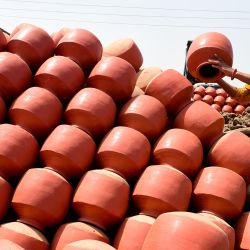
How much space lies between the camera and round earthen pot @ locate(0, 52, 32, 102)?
10.4 ft

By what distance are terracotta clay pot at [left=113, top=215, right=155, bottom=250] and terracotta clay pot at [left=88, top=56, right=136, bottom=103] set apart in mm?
1056

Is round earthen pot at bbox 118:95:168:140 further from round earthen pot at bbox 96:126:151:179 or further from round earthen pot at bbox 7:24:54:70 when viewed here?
round earthen pot at bbox 7:24:54:70

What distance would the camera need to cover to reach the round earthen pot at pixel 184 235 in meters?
2.04

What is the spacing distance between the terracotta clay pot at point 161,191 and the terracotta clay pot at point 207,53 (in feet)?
4.06

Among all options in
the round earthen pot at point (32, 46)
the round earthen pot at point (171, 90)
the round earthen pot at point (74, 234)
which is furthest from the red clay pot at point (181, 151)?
the round earthen pot at point (32, 46)

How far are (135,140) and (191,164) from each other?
0.42m

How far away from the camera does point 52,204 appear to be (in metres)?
2.68

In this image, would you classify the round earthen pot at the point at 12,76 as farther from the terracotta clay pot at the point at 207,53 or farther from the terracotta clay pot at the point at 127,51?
the terracotta clay pot at the point at 207,53

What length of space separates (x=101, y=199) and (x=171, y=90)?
1.10 metres

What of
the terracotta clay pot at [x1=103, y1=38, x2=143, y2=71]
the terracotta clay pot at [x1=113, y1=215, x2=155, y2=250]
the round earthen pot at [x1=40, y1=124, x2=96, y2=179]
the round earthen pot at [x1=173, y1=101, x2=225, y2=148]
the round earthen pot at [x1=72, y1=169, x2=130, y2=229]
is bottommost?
the terracotta clay pot at [x1=113, y1=215, x2=155, y2=250]

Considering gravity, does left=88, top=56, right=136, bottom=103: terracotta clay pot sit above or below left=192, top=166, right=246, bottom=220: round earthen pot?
above

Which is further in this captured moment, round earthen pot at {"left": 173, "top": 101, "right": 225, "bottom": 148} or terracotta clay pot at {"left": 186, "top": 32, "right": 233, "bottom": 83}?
terracotta clay pot at {"left": 186, "top": 32, "right": 233, "bottom": 83}

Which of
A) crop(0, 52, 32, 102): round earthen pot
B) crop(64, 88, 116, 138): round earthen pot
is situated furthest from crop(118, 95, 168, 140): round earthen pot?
crop(0, 52, 32, 102): round earthen pot

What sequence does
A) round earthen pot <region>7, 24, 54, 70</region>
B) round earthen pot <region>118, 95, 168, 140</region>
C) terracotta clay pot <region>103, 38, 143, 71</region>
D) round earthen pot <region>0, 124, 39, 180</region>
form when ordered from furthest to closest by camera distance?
terracotta clay pot <region>103, 38, 143, 71</region> < round earthen pot <region>7, 24, 54, 70</region> < round earthen pot <region>118, 95, 168, 140</region> < round earthen pot <region>0, 124, 39, 180</region>
